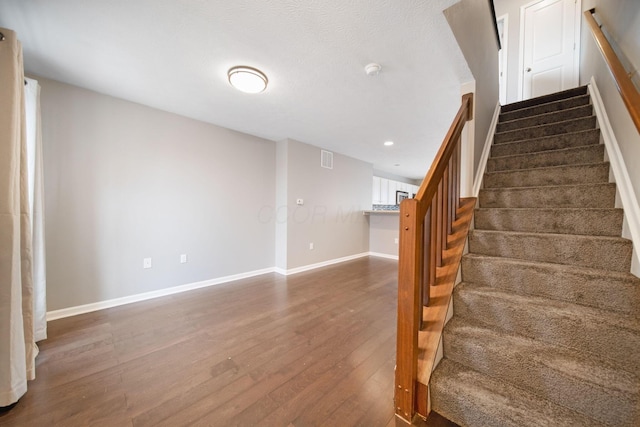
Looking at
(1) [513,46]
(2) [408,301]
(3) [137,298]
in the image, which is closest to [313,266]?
(3) [137,298]

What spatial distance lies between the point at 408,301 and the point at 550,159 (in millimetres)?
1989

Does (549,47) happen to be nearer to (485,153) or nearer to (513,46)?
(513,46)

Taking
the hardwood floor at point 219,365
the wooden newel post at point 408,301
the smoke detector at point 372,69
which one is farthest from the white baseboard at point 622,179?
the smoke detector at point 372,69

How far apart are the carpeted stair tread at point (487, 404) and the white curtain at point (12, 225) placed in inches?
86.1

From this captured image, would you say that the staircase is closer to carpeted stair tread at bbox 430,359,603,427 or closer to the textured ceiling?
carpeted stair tread at bbox 430,359,603,427

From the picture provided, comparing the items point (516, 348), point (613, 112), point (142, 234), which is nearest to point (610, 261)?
point (516, 348)

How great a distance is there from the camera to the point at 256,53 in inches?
67.8

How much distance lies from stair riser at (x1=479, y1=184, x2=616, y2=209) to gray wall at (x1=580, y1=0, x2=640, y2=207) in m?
0.20

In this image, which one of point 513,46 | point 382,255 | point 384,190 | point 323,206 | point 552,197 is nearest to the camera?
point 552,197

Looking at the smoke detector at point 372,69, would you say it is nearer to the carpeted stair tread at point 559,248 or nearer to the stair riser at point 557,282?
the carpeted stair tread at point 559,248

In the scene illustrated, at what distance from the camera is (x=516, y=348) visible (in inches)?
43.1

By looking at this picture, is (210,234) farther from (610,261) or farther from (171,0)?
(610,261)

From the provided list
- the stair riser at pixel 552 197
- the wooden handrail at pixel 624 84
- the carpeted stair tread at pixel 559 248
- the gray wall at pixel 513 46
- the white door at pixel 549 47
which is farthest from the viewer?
the gray wall at pixel 513 46

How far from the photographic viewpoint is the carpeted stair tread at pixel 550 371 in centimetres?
87
